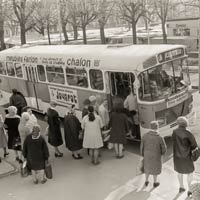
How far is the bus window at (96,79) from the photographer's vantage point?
11.6m

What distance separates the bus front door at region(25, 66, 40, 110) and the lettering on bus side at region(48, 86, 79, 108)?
1095mm

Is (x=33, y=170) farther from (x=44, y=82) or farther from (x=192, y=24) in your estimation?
(x=192, y=24)

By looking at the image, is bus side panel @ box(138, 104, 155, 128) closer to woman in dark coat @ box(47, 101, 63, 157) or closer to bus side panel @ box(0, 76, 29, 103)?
woman in dark coat @ box(47, 101, 63, 157)

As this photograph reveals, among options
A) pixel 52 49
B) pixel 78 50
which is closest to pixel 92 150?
pixel 78 50

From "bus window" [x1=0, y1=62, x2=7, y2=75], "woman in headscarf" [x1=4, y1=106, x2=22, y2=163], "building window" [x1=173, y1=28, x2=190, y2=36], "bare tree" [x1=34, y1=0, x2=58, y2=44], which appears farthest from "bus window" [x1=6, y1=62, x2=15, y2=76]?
"bare tree" [x1=34, y1=0, x2=58, y2=44]

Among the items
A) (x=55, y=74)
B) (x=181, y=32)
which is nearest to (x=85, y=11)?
(x=181, y=32)

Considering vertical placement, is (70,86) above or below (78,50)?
below

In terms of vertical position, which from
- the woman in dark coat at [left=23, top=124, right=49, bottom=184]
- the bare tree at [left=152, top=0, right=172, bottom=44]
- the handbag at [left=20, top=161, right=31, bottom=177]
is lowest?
the handbag at [left=20, top=161, right=31, bottom=177]

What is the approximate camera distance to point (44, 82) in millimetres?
14266

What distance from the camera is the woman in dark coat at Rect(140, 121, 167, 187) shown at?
26.7 ft

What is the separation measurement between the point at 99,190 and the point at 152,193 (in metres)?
1.20

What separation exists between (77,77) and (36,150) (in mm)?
4151

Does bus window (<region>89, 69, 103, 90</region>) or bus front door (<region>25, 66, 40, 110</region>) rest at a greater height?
bus window (<region>89, 69, 103, 90</region>)

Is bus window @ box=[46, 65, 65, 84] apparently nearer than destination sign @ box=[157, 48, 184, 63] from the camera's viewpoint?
No
